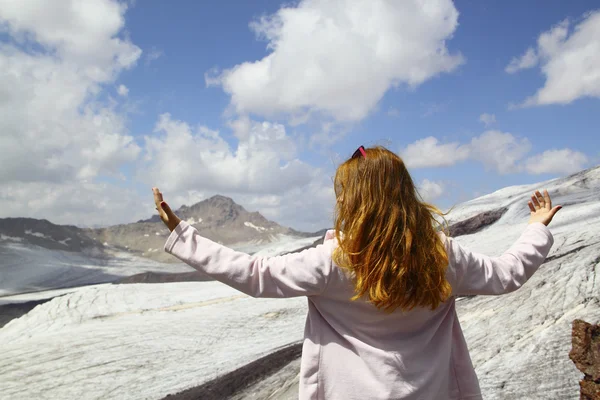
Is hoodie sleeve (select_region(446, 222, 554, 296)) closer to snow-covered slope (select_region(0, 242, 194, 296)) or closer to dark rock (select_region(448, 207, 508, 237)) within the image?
dark rock (select_region(448, 207, 508, 237))

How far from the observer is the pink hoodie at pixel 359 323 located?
6.32 ft

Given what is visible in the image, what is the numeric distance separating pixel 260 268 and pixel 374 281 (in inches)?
18.8

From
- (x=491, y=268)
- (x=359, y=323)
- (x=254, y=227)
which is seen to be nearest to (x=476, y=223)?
(x=491, y=268)

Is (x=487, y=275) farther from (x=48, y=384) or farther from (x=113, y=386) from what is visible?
(x=48, y=384)

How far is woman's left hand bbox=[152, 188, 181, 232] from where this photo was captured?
2.04 meters

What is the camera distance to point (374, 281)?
75.5 inches

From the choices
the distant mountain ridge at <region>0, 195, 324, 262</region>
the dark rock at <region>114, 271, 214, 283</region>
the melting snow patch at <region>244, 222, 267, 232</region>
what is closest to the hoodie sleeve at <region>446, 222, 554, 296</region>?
the dark rock at <region>114, 271, 214, 283</region>

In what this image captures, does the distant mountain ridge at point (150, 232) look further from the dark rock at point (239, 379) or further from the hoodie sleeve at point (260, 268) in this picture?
the hoodie sleeve at point (260, 268)

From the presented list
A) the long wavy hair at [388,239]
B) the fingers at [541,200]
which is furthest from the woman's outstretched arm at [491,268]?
the fingers at [541,200]

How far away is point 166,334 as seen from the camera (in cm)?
582

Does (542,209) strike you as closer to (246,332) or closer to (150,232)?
(246,332)

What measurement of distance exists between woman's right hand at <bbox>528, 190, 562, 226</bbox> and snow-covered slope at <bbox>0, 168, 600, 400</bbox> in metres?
1.49

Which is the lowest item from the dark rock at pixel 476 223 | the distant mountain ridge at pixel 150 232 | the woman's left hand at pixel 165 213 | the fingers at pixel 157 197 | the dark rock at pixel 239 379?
the dark rock at pixel 239 379

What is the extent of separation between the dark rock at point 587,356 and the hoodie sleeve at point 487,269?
45.7 inches
